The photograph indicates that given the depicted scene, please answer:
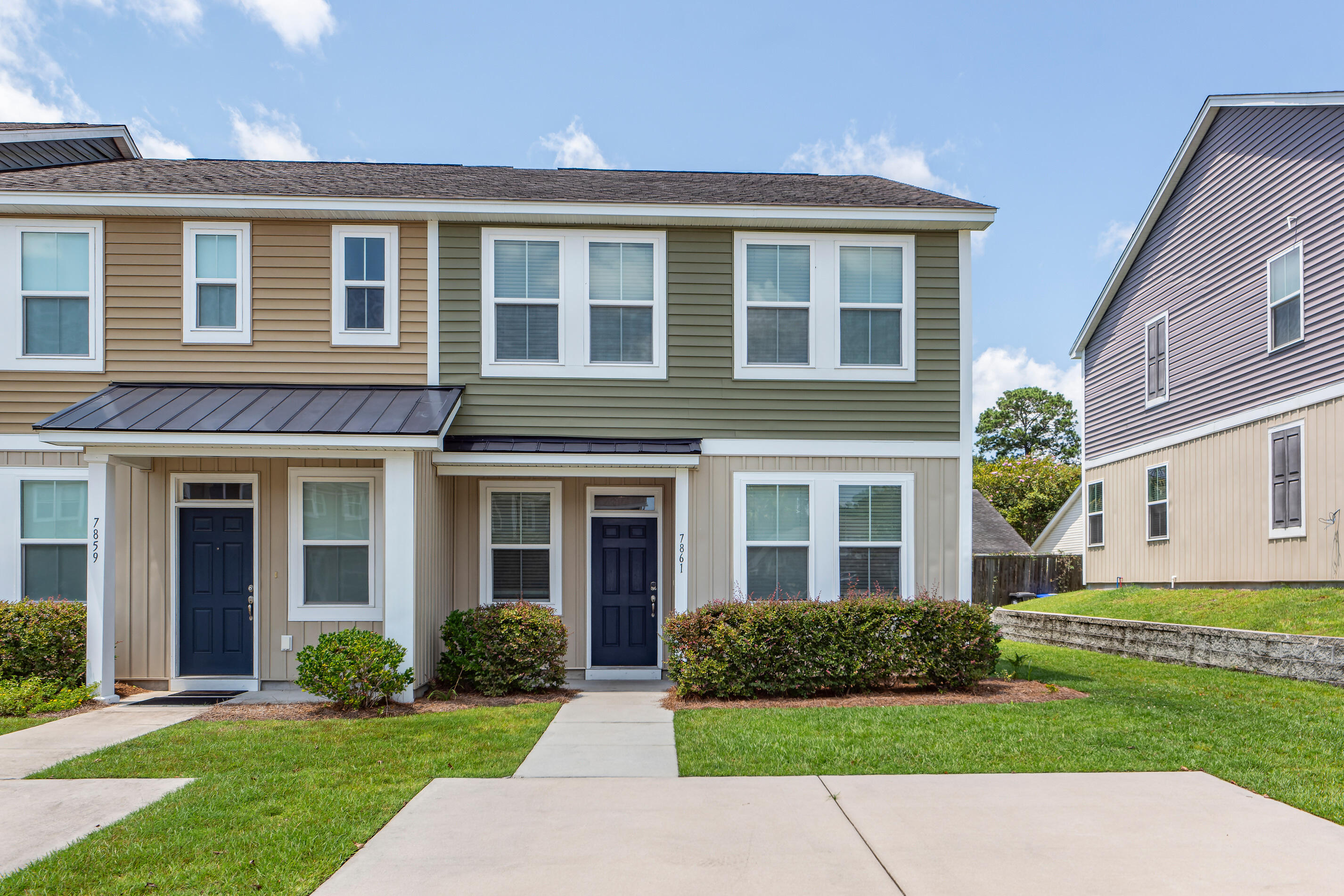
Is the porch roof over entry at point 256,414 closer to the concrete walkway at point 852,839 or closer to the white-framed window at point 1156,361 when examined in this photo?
the concrete walkway at point 852,839

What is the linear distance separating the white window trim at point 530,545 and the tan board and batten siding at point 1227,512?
10042mm

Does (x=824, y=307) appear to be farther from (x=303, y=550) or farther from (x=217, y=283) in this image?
(x=217, y=283)

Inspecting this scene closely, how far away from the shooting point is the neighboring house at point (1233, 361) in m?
12.6

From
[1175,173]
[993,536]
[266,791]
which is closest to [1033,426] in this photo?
[993,536]

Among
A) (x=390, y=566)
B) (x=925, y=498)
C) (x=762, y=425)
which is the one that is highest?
(x=762, y=425)

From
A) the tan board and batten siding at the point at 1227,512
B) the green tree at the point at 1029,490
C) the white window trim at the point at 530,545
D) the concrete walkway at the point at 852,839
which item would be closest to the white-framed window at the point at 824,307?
the white window trim at the point at 530,545

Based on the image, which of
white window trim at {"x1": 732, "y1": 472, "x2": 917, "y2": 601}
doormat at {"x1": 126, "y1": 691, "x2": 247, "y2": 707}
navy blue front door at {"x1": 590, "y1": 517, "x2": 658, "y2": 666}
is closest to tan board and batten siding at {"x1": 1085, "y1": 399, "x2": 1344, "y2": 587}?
white window trim at {"x1": 732, "y1": 472, "x2": 917, "y2": 601}

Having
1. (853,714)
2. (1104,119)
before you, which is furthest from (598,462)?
(1104,119)

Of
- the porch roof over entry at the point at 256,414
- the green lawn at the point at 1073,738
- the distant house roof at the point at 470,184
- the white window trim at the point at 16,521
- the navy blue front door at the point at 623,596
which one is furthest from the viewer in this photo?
the navy blue front door at the point at 623,596

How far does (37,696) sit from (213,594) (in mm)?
1853

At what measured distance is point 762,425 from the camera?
10.5 meters

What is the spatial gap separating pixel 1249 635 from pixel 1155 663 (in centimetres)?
171

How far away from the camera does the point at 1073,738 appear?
23.3 feet

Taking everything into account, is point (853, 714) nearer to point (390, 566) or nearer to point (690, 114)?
point (390, 566)
